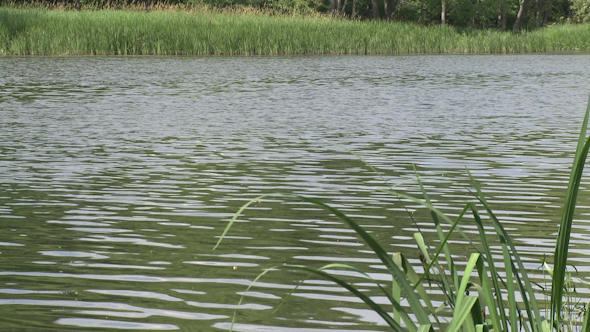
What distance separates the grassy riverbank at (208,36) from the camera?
29.0 m

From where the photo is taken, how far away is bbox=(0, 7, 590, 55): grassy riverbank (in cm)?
2900

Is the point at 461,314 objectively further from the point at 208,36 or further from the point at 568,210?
the point at 208,36

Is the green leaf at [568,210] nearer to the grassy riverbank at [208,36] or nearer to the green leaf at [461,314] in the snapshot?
the green leaf at [461,314]

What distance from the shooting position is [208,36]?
30.4 metres

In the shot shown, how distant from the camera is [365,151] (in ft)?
31.7

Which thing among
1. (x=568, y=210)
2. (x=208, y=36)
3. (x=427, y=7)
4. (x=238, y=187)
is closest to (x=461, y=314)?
(x=568, y=210)

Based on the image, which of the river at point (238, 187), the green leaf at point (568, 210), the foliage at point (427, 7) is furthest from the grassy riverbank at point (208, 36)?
the green leaf at point (568, 210)

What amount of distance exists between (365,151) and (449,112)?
192 inches

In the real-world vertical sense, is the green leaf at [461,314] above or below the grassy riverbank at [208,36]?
above

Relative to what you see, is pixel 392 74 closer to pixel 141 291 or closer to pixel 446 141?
pixel 446 141

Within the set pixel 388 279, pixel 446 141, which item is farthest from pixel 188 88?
pixel 388 279

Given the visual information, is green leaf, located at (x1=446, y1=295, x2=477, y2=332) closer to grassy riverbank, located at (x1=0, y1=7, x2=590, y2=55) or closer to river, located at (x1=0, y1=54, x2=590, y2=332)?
river, located at (x1=0, y1=54, x2=590, y2=332)

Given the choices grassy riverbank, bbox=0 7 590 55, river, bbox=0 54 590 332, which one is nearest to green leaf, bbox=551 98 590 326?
river, bbox=0 54 590 332

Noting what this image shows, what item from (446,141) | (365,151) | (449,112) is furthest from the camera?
(449,112)
